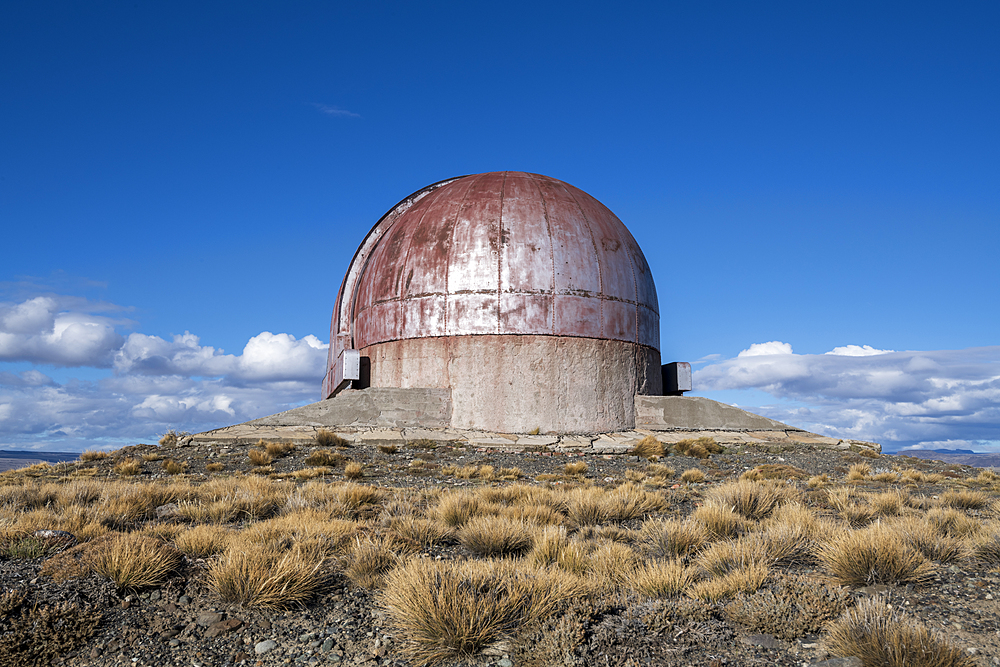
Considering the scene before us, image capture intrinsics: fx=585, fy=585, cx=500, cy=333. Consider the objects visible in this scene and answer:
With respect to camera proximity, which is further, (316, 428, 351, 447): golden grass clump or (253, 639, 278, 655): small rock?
(316, 428, 351, 447): golden grass clump

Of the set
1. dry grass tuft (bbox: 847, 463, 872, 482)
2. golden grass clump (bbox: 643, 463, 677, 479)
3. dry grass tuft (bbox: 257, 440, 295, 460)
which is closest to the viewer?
golden grass clump (bbox: 643, 463, 677, 479)

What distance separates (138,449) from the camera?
48.5ft

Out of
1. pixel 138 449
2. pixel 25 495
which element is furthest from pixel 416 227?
pixel 25 495

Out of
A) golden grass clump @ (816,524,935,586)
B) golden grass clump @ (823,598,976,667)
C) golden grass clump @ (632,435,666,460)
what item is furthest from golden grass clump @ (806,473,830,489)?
golden grass clump @ (823,598,976,667)

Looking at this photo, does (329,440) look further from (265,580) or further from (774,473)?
(265,580)

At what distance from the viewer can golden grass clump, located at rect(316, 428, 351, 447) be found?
49.3 feet

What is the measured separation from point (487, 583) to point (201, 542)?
2.86 meters

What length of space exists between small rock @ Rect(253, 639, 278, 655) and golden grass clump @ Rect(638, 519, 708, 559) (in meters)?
3.37

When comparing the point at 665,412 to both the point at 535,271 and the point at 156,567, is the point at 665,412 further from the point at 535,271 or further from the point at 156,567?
the point at 156,567

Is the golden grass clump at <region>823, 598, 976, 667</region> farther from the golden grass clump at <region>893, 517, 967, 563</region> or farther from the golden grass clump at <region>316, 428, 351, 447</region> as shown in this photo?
the golden grass clump at <region>316, 428, 351, 447</region>

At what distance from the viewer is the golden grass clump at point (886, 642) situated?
3105 mm

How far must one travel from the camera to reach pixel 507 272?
17656 mm

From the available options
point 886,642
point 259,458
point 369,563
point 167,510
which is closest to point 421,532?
point 369,563

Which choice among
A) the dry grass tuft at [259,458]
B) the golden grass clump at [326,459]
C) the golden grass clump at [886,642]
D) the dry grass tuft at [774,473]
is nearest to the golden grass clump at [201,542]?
the golden grass clump at [886,642]
